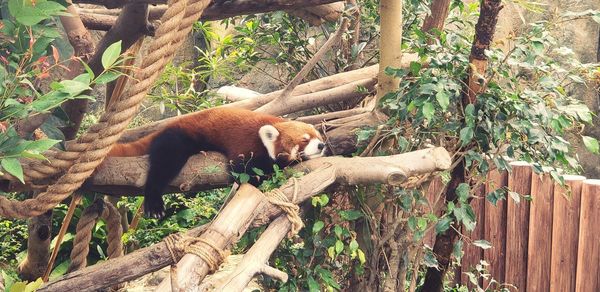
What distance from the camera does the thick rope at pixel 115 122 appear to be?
6.48 feet

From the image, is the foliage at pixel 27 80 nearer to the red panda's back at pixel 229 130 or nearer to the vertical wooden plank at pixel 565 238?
the red panda's back at pixel 229 130

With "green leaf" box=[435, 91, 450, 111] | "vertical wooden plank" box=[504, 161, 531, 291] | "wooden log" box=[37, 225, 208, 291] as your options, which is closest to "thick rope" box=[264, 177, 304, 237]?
"wooden log" box=[37, 225, 208, 291]

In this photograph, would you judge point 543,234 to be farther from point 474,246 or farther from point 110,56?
point 110,56

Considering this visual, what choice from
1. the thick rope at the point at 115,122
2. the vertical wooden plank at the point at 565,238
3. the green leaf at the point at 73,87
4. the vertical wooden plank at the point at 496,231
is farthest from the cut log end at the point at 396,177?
the vertical wooden plank at the point at 496,231

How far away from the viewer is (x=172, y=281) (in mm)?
1896

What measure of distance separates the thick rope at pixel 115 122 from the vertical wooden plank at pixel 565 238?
2947 mm

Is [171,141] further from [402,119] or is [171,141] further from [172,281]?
[172,281]

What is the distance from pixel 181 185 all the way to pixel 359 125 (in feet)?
2.44

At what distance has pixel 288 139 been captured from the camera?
3123mm

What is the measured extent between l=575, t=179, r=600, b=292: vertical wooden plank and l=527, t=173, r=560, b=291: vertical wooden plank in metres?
0.22

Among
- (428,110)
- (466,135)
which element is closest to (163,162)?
(428,110)

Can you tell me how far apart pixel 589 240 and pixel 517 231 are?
498 millimetres

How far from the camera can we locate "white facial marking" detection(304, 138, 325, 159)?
9.70ft

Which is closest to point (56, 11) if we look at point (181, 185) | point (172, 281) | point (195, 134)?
point (172, 281)
